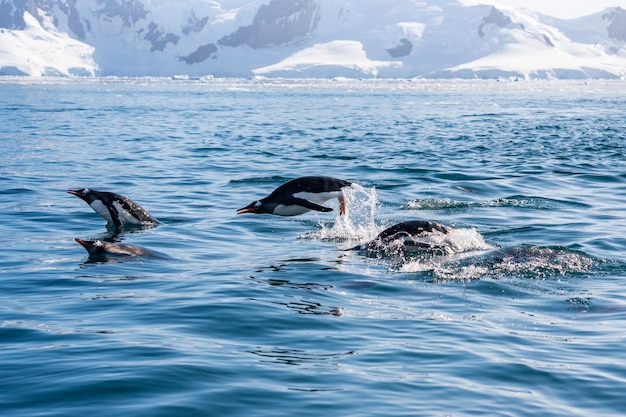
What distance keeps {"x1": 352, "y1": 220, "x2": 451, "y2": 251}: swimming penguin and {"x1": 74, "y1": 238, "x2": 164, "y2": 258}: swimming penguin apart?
328 centimetres

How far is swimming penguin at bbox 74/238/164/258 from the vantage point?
42.2ft

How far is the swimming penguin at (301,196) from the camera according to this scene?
14.6 meters

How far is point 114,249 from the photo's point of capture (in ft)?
42.5

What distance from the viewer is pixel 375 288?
11078mm

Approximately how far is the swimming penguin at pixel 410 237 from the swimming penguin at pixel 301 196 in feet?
5.10

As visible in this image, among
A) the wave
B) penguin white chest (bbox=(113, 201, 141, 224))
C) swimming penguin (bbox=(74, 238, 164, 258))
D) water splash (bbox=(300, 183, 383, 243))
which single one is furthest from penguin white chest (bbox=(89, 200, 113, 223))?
the wave

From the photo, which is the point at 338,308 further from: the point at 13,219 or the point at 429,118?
the point at 429,118

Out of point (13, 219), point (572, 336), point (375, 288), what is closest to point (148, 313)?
point (375, 288)

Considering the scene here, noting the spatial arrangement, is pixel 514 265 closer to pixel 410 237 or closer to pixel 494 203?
pixel 410 237

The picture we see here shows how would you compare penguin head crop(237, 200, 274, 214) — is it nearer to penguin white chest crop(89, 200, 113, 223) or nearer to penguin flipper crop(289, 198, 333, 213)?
penguin flipper crop(289, 198, 333, 213)

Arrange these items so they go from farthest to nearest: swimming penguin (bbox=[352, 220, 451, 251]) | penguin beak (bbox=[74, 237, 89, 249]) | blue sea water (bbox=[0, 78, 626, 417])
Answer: swimming penguin (bbox=[352, 220, 451, 251]), penguin beak (bbox=[74, 237, 89, 249]), blue sea water (bbox=[0, 78, 626, 417])

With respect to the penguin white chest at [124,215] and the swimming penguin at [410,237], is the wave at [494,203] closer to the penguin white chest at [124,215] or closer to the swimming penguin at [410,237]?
the swimming penguin at [410,237]

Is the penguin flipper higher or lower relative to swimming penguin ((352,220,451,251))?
higher

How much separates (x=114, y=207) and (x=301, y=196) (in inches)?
132
